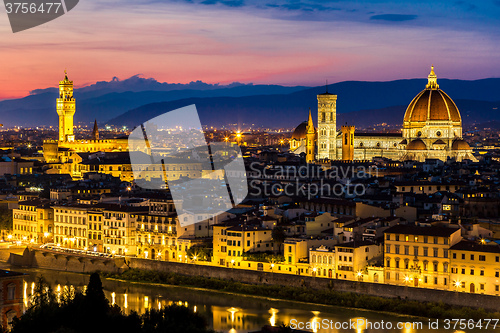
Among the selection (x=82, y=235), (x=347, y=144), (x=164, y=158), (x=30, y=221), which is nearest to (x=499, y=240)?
(x=82, y=235)

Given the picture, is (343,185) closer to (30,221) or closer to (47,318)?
(30,221)

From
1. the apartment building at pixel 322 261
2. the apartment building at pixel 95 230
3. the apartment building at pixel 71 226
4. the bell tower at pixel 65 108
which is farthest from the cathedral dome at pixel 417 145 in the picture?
the apartment building at pixel 322 261

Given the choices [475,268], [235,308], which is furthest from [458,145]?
[235,308]

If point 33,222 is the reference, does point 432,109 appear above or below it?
above

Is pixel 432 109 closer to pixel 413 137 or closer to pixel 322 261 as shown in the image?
pixel 413 137

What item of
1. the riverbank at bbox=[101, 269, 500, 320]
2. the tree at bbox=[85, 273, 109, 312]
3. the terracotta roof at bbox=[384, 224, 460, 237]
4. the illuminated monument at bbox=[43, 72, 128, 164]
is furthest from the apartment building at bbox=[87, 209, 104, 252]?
the illuminated monument at bbox=[43, 72, 128, 164]

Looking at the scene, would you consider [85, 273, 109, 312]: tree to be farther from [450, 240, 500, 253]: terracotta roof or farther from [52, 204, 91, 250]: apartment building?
[52, 204, 91, 250]: apartment building

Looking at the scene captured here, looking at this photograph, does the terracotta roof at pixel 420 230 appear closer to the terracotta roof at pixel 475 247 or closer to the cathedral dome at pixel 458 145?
the terracotta roof at pixel 475 247
